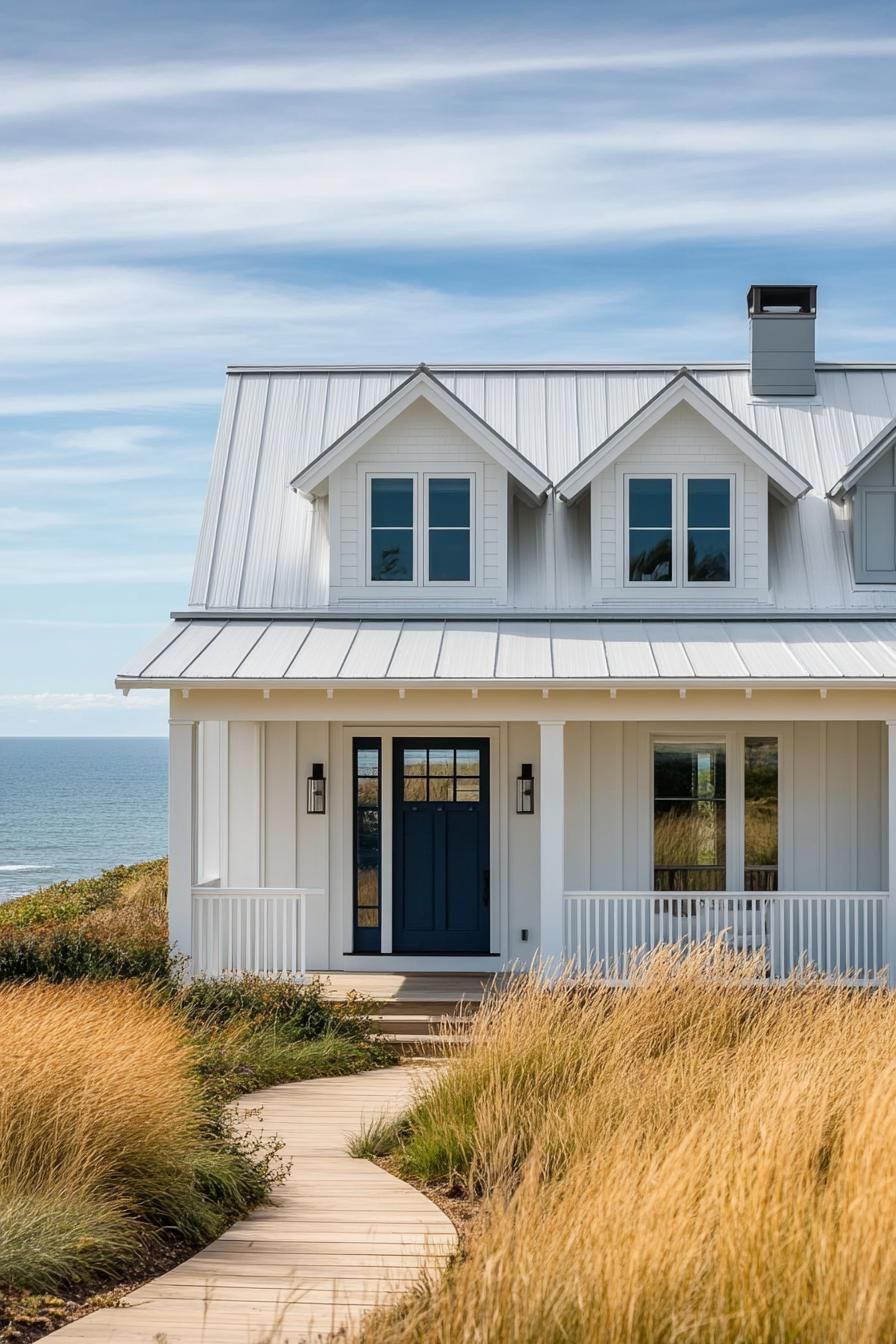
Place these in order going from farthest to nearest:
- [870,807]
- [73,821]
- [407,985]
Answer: [73,821]
[870,807]
[407,985]

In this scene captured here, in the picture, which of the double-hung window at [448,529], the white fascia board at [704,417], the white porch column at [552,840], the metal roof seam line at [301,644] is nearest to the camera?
the white porch column at [552,840]

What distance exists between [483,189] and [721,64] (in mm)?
4407

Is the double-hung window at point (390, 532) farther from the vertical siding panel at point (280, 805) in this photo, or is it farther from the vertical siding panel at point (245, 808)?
the vertical siding panel at point (245, 808)

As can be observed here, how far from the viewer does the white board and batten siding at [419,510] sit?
1521cm

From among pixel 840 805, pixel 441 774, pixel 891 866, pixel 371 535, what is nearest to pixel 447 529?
pixel 371 535

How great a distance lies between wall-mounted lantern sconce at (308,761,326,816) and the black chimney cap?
813 cm

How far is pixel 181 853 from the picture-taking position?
1312 cm

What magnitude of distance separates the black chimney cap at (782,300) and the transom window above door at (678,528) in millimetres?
3479

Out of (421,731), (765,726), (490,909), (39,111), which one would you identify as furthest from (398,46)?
(490,909)

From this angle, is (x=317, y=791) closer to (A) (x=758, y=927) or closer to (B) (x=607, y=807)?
(B) (x=607, y=807)

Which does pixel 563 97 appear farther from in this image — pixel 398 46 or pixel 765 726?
pixel 765 726

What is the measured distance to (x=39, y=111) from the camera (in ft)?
56.5

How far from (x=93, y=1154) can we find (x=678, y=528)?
34.5 ft

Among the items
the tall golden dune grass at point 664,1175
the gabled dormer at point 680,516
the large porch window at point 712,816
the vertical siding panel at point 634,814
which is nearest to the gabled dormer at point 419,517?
the gabled dormer at point 680,516
